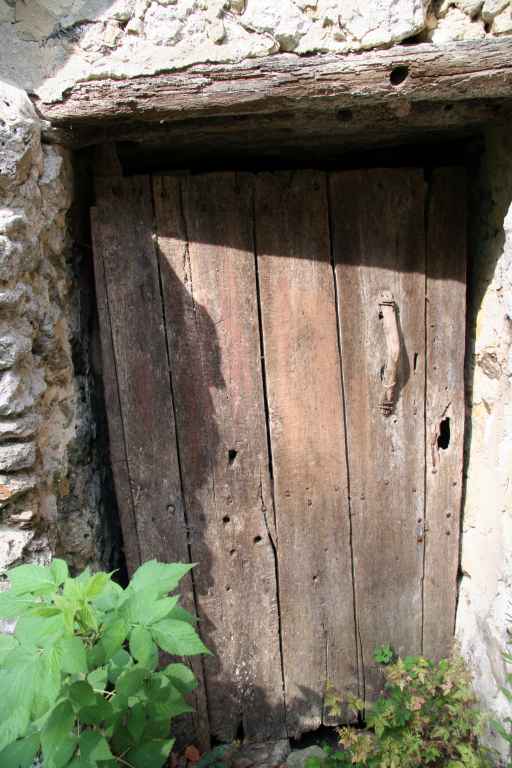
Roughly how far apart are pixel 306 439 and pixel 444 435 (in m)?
0.49

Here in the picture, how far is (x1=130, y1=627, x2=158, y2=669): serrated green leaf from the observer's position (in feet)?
3.40

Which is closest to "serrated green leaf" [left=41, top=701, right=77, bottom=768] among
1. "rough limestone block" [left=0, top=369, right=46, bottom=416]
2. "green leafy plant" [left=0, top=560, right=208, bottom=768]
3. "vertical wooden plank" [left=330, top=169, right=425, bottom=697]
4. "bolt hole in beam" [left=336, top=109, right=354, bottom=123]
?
"green leafy plant" [left=0, top=560, right=208, bottom=768]

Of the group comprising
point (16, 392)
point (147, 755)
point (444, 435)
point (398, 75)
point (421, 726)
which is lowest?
point (421, 726)

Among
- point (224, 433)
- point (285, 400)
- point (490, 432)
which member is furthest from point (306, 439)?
point (490, 432)

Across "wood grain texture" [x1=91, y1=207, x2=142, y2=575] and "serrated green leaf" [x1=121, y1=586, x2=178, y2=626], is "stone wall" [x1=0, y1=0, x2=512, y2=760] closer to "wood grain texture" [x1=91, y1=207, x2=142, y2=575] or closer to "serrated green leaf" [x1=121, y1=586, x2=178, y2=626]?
"wood grain texture" [x1=91, y1=207, x2=142, y2=575]

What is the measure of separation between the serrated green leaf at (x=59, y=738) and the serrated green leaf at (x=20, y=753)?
0.04 metres

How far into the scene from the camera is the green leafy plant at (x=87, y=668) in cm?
97

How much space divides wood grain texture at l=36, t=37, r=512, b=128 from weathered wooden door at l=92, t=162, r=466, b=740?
290mm

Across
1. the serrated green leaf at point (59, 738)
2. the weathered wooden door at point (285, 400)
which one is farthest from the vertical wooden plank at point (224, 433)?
the serrated green leaf at point (59, 738)

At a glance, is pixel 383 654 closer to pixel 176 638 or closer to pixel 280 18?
pixel 176 638

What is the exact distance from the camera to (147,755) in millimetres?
1160

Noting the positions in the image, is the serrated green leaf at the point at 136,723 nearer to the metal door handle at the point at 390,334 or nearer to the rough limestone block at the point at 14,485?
the rough limestone block at the point at 14,485

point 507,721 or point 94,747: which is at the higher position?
point 94,747

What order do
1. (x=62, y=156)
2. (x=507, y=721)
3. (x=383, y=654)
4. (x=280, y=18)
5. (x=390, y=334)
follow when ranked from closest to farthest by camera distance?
(x=280, y=18), (x=62, y=156), (x=507, y=721), (x=390, y=334), (x=383, y=654)
